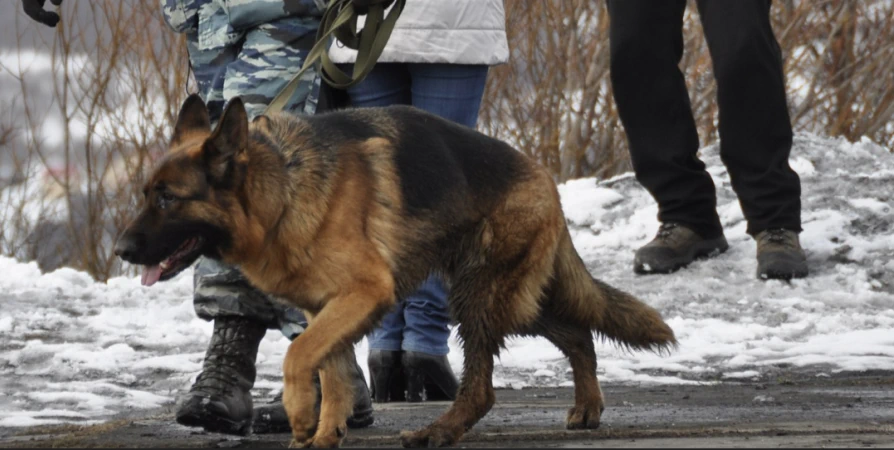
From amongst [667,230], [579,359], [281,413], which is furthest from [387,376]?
[667,230]

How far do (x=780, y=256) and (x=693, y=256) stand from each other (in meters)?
0.62

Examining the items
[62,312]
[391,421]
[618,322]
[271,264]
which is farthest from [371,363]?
[62,312]

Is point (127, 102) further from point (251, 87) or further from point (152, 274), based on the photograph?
point (152, 274)

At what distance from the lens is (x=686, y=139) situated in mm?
7516

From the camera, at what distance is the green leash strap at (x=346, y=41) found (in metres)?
4.36

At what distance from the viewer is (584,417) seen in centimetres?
434

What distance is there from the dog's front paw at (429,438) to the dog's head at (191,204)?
806 millimetres

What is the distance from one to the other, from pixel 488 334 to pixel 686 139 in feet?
12.2

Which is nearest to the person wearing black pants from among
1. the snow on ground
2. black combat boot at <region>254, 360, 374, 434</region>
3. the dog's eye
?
the snow on ground

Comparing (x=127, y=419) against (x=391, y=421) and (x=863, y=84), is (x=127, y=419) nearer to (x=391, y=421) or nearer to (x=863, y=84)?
(x=391, y=421)

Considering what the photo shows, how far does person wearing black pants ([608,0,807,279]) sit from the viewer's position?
7.09 meters

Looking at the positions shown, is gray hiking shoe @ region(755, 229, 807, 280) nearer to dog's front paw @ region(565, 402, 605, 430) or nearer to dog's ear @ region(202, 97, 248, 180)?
dog's front paw @ region(565, 402, 605, 430)

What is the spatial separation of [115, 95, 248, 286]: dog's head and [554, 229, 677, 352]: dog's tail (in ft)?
3.91

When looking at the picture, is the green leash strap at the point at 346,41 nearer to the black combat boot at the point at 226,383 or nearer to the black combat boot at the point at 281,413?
the black combat boot at the point at 226,383
